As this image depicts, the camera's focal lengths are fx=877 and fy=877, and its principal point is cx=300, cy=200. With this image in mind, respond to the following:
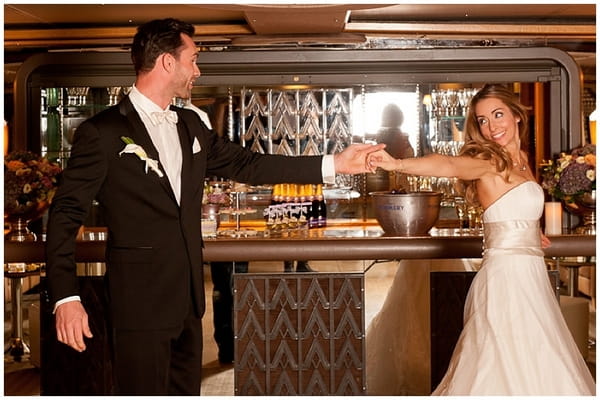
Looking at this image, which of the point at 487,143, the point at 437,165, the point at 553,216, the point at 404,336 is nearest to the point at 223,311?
the point at 404,336

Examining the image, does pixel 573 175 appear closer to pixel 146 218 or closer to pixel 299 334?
pixel 299 334

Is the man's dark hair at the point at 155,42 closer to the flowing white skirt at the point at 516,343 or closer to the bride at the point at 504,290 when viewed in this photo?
the bride at the point at 504,290

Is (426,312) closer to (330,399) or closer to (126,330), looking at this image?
(330,399)

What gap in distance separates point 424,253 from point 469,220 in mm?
1172

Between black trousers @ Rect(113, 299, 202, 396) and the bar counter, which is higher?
the bar counter

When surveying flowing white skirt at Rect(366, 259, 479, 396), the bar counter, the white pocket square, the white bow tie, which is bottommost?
flowing white skirt at Rect(366, 259, 479, 396)

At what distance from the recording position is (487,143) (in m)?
3.67

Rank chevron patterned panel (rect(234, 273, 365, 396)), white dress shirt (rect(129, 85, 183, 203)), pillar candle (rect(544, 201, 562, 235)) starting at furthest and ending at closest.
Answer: pillar candle (rect(544, 201, 562, 235))
chevron patterned panel (rect(234, 273, 365, 396))
white dress shirt (rect(129, 85, 183, 203))

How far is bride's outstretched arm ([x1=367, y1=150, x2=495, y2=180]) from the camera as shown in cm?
351

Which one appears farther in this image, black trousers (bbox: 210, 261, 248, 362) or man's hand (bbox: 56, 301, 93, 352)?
black trousers (bbox: 210, 261, 248, 362)

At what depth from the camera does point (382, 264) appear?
446cm

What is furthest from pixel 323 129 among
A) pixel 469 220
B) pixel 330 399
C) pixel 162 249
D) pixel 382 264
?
pixel 162 249

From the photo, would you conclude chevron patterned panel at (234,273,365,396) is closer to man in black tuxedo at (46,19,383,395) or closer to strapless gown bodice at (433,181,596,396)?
strapless gown bodice at (433,181,596,396)

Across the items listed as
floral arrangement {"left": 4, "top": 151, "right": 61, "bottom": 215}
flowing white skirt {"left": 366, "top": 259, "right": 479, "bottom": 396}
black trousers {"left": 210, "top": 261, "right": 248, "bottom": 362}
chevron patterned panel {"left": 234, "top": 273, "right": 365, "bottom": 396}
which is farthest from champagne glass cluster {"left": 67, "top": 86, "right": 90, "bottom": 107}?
flowing white skirt {"left": 366, "top": 259, "right": 479, "bottom": 396}
